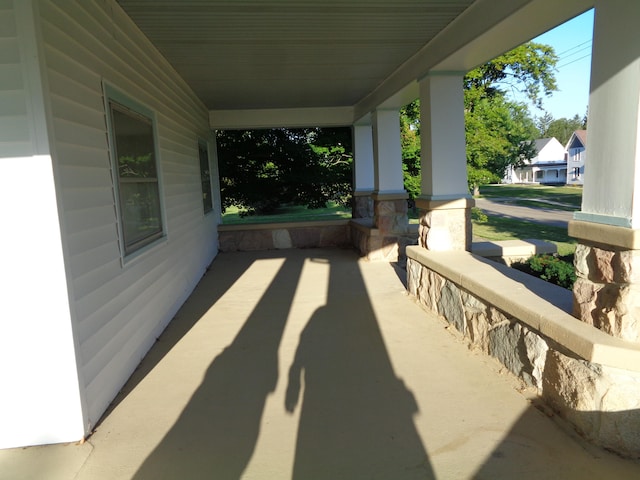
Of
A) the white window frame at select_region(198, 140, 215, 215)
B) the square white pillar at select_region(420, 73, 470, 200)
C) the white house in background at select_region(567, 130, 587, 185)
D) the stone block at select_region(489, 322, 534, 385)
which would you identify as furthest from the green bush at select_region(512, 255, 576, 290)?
the white house in background at select_region(567, 130, 587, 185)

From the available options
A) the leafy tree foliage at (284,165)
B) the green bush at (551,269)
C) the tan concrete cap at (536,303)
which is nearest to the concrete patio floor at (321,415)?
the tan concrete cap at (536,303)

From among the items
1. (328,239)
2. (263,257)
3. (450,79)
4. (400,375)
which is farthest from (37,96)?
(328,239)

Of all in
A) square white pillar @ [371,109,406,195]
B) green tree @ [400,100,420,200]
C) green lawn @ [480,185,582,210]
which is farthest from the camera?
green lawn @ [480,185,582,210]

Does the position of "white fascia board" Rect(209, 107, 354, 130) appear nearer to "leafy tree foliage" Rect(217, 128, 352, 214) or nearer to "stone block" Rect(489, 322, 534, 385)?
"leafy tree foliage" Rect(217, 128, 352, 214)

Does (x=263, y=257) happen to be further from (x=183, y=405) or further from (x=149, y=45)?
(x=183, y=405)

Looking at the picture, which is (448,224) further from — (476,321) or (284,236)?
(284,236)

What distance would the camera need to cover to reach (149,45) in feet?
13.6

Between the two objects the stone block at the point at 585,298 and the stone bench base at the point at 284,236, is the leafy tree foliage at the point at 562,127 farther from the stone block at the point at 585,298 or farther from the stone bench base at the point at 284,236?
the stone block at the point at 585,298

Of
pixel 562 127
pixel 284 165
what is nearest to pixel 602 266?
pixel 284 165

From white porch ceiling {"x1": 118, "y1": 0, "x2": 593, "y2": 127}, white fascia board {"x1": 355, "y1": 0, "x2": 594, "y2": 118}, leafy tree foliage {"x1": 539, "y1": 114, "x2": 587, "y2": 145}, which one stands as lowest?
white fascia board {"x1": 355, "y1": 0, "x2": 594, "y2": 118}

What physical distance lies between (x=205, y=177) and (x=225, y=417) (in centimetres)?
583

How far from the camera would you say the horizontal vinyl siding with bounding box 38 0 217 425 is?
7.63 feet

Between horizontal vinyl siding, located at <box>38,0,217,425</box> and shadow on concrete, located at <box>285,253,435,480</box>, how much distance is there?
1.20 meters

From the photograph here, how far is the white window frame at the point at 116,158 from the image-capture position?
304 cm
